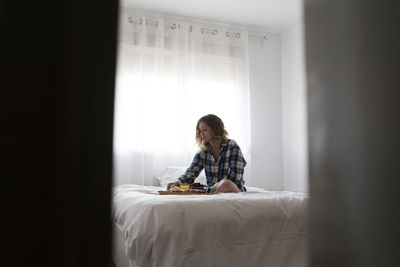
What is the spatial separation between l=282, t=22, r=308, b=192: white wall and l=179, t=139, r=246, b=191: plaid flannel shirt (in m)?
1.71

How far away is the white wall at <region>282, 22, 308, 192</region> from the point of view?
3.88m

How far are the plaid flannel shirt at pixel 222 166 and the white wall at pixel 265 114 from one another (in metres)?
1.58

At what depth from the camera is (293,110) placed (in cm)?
402

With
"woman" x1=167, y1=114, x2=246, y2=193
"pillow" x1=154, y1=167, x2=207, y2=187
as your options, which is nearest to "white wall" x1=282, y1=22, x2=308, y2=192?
"pillow" x1=154, y1=167, x2=207, y2=187

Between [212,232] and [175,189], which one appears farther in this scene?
[175,189]

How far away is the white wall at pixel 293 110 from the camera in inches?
153

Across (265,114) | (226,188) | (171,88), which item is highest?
(171,88)

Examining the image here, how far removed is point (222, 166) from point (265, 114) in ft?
6.22

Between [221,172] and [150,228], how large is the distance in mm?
1199

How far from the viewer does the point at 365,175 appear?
0.38 ft

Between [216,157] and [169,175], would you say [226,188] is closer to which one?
[216,157]

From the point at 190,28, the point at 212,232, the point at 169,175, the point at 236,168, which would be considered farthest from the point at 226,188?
the point at 190,28

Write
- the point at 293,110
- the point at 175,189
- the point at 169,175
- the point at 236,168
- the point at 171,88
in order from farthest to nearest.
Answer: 1. the point at 293,110
2. the point at 171,88
3. the point at 169,175
4. the point at 236,168
5. the point at 175,189

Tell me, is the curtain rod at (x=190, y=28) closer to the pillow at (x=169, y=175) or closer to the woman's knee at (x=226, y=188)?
the pillow at (x=169, y=175)
